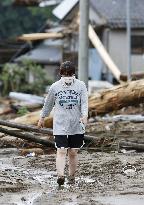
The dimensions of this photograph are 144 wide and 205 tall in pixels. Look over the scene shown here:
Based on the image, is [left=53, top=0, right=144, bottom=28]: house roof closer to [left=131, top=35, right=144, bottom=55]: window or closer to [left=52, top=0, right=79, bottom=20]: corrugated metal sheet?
[left=52, top=0, right=79, bottom=20]: corrugated metal sheet

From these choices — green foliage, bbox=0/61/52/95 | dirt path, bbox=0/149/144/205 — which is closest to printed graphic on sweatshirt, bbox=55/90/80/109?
dirt path, bbox=0/149/144/205

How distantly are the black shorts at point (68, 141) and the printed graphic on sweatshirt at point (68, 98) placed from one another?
16.4 inches

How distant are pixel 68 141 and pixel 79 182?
1.93 ft

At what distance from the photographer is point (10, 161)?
1138 centimetres

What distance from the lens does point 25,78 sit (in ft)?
132

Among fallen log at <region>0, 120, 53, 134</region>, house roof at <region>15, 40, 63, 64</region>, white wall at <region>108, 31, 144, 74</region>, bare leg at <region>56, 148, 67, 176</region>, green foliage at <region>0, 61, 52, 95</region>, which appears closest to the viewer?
bare leg at <region>56, 148, 67, 176</region>

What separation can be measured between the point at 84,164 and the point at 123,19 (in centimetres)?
2676

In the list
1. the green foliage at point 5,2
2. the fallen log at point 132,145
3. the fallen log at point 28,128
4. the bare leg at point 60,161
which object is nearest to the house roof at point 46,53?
the green foliage at point 5,2

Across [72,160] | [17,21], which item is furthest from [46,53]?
[72,160]

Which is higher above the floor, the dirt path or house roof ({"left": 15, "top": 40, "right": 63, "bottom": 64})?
house roof ({"left": 15, "top": 40, "right": 63, "bottom": 64})

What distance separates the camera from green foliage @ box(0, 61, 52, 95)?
39.2m

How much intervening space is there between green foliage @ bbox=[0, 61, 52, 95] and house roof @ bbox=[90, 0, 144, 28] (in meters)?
5.07

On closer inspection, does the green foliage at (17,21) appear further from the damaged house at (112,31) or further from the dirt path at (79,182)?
the dirt path at (79,182)

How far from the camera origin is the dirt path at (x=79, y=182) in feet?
25.6
